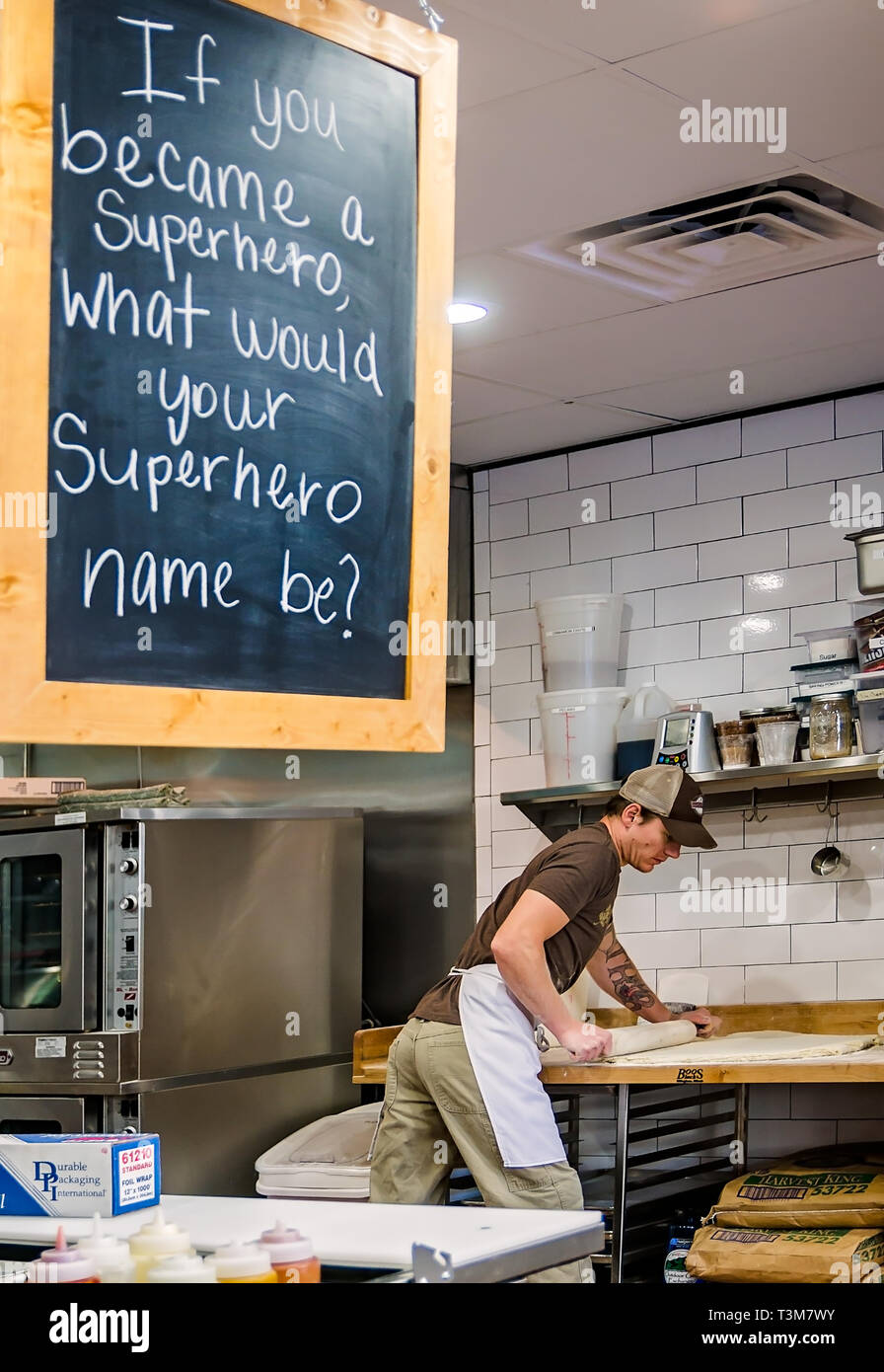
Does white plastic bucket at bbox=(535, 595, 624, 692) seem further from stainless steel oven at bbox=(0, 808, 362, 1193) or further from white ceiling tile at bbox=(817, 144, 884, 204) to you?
white ceiling tile at bbox=(817, 144, 884, 204)

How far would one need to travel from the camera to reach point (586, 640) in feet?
18.5

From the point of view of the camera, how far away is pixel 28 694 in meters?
1.74

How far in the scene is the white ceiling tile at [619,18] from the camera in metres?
2.98

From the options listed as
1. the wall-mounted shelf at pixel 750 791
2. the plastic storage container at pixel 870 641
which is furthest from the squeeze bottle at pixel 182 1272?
the plastic storage container at pixel 870 641

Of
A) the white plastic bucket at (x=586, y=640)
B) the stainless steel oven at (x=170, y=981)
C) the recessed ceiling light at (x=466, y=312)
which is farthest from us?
the white plastic bucket at (x=586, y=640)

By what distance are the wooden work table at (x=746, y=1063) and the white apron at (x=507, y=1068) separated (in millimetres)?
666

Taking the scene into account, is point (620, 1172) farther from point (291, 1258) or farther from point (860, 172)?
point (291, 1258)

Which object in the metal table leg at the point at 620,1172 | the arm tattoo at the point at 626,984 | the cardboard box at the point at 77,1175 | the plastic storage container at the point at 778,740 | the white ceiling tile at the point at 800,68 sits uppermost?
the white ceiling tile at the point at 800,68

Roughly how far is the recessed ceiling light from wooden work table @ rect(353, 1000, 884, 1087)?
2148mm

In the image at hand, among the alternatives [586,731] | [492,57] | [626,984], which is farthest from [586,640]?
[492,57]

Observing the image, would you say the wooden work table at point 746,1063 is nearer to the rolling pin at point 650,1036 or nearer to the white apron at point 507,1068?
the rolling pin at point 650,1036

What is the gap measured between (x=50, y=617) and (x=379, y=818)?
431 centimetres
